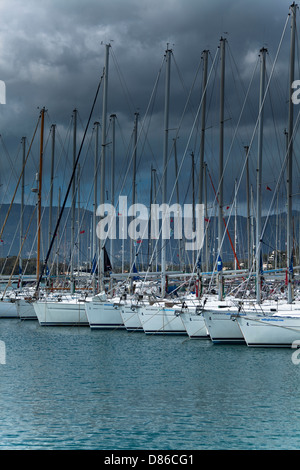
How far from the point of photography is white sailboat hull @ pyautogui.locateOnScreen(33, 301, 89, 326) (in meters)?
49.7

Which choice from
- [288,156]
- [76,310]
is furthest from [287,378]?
[76,310]

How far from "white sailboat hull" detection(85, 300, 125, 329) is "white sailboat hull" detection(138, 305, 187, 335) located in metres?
4.18

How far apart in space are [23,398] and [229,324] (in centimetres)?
1594

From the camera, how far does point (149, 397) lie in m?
23.9

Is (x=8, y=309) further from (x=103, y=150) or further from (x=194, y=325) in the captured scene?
(x=194, y=325)

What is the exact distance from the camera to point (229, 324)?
1444 inches

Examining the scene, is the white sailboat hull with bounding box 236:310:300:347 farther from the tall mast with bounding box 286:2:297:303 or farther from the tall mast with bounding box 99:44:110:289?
the tall mast with bounding box 99:44:110:289

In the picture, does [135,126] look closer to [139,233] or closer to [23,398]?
[139,233]

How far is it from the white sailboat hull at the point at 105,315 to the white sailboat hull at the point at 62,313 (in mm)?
3083

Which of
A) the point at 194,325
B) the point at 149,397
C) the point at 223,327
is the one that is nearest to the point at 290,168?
the point at 223,327

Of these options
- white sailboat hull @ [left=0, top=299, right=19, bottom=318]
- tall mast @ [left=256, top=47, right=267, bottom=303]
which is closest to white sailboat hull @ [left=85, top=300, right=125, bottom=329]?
tall mast @ [left=256, top=47, right=267, bottom=303]

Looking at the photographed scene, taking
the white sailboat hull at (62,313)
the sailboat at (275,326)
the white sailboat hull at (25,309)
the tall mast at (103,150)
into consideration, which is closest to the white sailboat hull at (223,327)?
the sailboat at (275,326)

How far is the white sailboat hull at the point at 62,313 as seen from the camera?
49.7 meters
